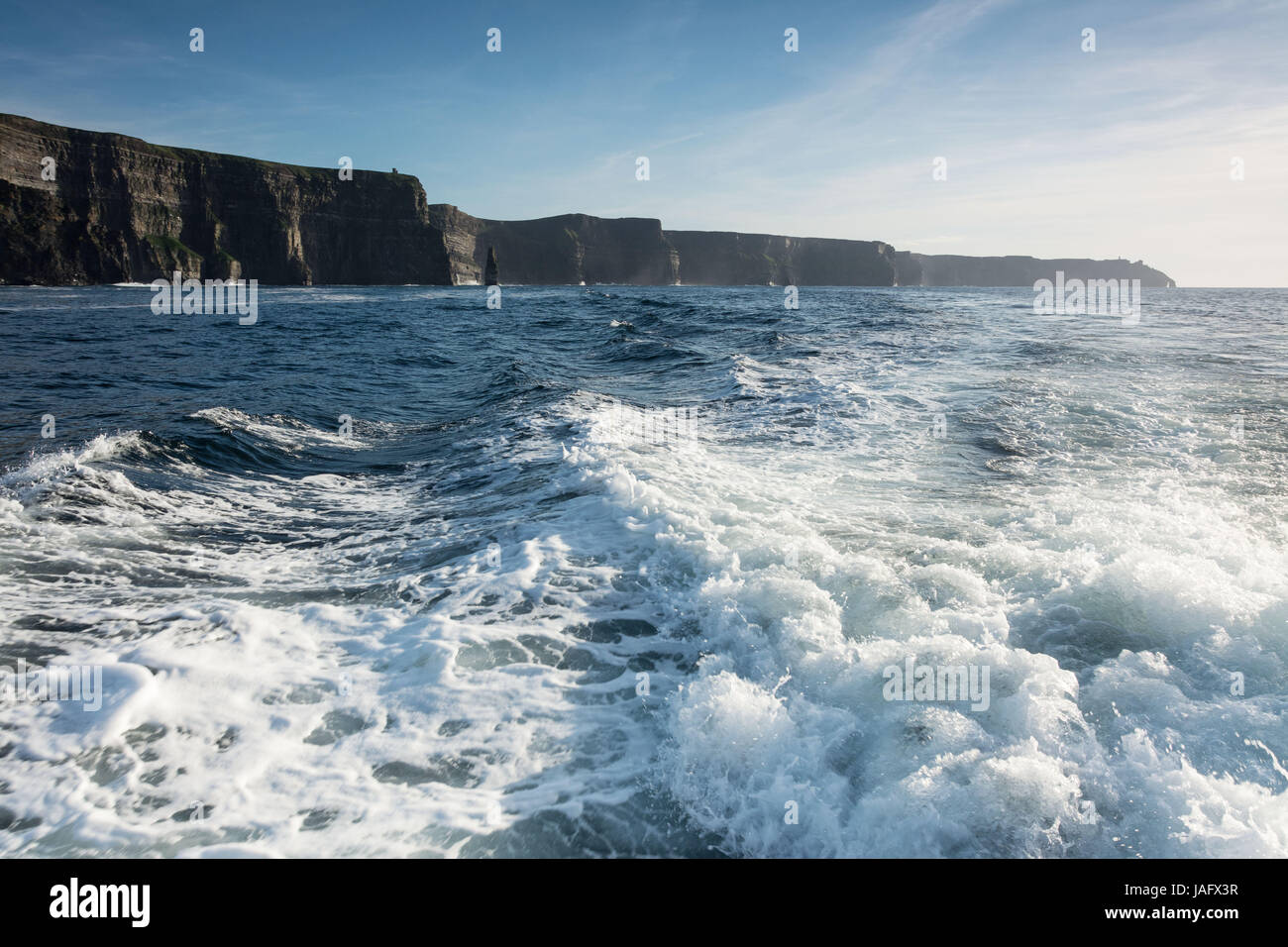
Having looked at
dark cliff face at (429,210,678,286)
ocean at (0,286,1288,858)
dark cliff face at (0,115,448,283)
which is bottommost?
ocean at (0,286,1288,858)

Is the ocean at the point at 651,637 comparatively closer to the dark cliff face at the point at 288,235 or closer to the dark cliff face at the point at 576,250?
the dark cliff face at the point at 288,235

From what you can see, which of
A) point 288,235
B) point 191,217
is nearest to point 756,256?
point 288,235

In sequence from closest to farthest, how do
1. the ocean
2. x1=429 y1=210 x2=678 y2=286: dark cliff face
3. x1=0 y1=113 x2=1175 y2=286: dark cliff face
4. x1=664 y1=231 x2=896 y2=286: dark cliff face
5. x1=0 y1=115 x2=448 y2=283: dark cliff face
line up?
the ocean
x1=0 y1=115 x2=448 y2=283: dark cliff face
x1=0 y1=113 x2=1175 y2=286: dark cliff face
x1=429 y1=210 x2=678 y2=286: dark cliff face
x1=664 y1=231 x2=896 y2=286: dark cliff face

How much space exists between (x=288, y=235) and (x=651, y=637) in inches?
5282

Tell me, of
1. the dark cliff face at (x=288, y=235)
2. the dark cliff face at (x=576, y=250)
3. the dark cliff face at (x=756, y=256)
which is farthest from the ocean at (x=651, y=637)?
the dark cliff face at (x=756, y=256)

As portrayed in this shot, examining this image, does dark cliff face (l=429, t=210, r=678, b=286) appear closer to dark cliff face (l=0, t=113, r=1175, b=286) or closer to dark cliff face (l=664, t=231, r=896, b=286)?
dark cliff face (l=0, t=113, r=1175, b=286)

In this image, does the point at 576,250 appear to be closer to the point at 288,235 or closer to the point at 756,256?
the point at 756,256

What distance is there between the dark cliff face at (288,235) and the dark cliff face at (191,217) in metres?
0.20

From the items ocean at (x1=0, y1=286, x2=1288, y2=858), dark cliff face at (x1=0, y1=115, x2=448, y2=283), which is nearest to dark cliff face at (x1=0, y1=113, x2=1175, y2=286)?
dark cliff face at (x1=0, y1=115, x2=448, y2=283)

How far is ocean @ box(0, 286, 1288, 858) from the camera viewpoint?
9.62 ft

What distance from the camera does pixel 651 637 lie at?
15.4ft

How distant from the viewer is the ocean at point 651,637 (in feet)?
9.62

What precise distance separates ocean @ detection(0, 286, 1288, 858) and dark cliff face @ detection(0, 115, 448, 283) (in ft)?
286
